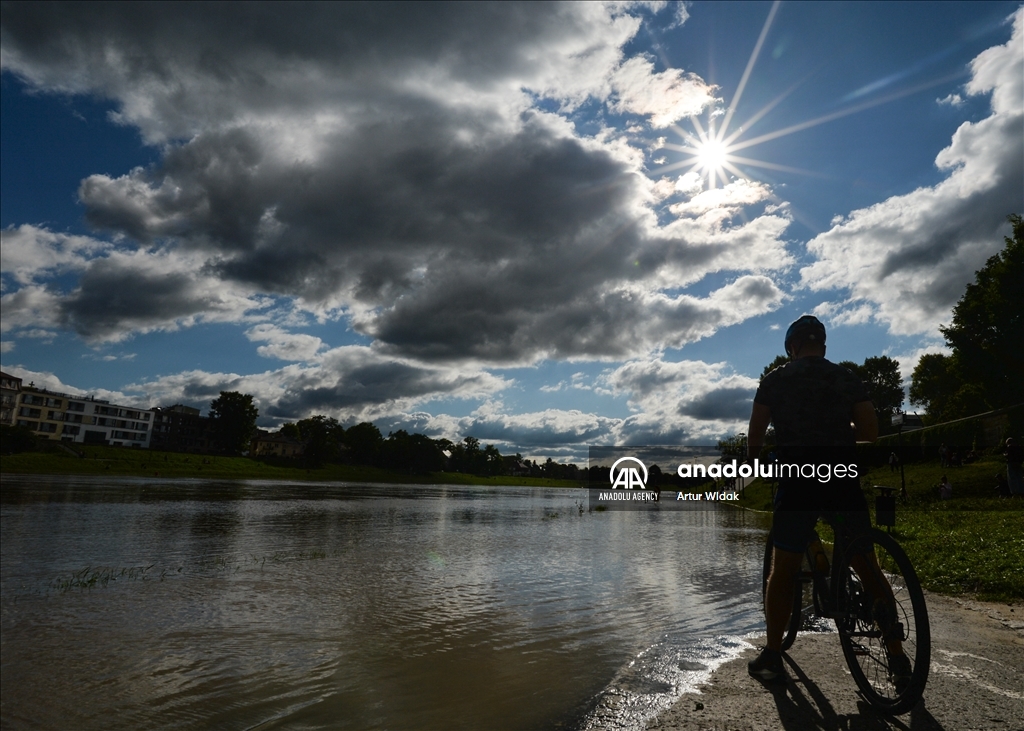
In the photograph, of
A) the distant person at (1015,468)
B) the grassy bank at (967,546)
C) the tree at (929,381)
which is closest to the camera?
the grassy bank at (967,546)

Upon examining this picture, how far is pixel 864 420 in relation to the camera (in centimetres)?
415

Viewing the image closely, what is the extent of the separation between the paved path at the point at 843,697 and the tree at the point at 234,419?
125m

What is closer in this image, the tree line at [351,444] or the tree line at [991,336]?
the tree line at [991,336]

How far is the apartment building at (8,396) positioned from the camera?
105 metres

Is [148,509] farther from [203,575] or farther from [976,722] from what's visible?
[976,722]

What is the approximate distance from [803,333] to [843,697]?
8.28 feet

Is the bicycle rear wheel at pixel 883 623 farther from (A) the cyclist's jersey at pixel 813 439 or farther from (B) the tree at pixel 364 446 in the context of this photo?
(B) the tree at pixel 364 446

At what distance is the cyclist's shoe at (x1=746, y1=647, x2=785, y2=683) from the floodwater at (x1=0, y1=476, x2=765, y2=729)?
41 centimetres


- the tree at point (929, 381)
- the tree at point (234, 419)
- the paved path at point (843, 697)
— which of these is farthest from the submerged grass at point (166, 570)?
the tree at point (234, 419)

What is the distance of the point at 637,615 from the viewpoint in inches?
259

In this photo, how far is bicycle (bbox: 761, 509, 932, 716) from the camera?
11.4ft

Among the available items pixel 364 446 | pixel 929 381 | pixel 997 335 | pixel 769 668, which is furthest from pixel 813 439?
pixel 364 446

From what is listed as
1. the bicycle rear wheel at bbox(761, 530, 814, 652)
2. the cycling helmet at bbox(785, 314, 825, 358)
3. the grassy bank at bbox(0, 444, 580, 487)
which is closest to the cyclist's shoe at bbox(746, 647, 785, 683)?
the bicycle rear wheel at bbox(761, 530, 814, 652)

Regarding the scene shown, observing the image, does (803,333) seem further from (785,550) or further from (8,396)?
(8,396)
